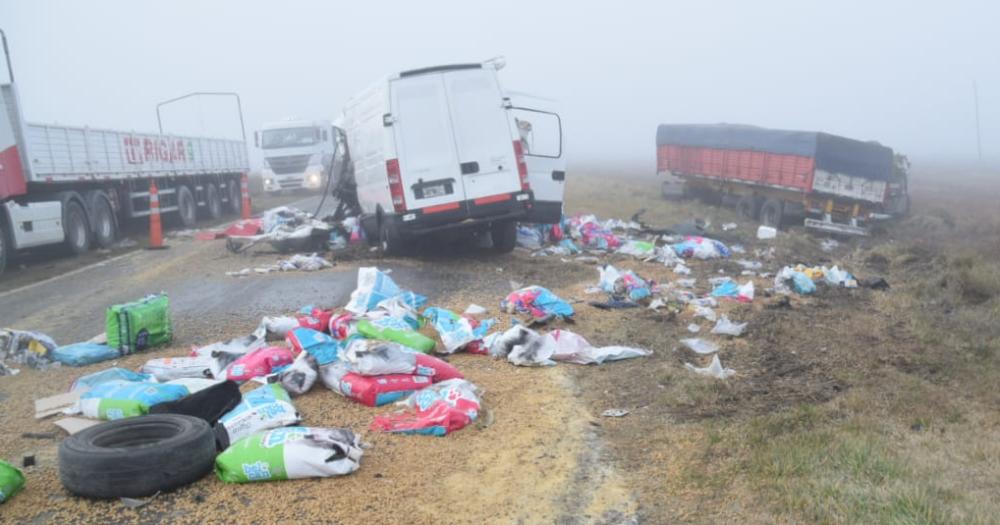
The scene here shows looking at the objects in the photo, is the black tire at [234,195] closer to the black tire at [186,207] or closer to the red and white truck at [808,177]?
the black tire at [186,207]

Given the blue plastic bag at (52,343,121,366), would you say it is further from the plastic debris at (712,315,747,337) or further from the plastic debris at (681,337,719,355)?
the plastic debris at (712,315,747,337)

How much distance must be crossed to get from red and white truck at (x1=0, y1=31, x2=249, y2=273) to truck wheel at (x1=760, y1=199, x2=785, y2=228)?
1486cm

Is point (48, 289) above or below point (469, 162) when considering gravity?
below

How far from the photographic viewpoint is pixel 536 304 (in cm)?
795

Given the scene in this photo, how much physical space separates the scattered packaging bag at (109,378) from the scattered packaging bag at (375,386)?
4.67 ft

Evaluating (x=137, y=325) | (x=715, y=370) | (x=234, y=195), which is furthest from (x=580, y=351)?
(x=234, y=195)

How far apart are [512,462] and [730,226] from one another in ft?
52.3

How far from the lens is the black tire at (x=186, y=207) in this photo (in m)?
20.2

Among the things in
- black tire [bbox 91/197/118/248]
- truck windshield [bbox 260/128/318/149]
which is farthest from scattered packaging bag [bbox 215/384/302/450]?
truck windshield [bbox 260/128/318/149]

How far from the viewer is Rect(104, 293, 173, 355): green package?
669 cm

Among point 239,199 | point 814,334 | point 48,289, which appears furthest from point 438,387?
point 239,199

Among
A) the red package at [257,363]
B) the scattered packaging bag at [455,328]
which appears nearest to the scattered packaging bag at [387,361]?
the red package at [257,363]

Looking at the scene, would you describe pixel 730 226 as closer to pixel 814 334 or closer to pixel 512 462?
pixel 814 334

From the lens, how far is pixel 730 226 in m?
19.2
